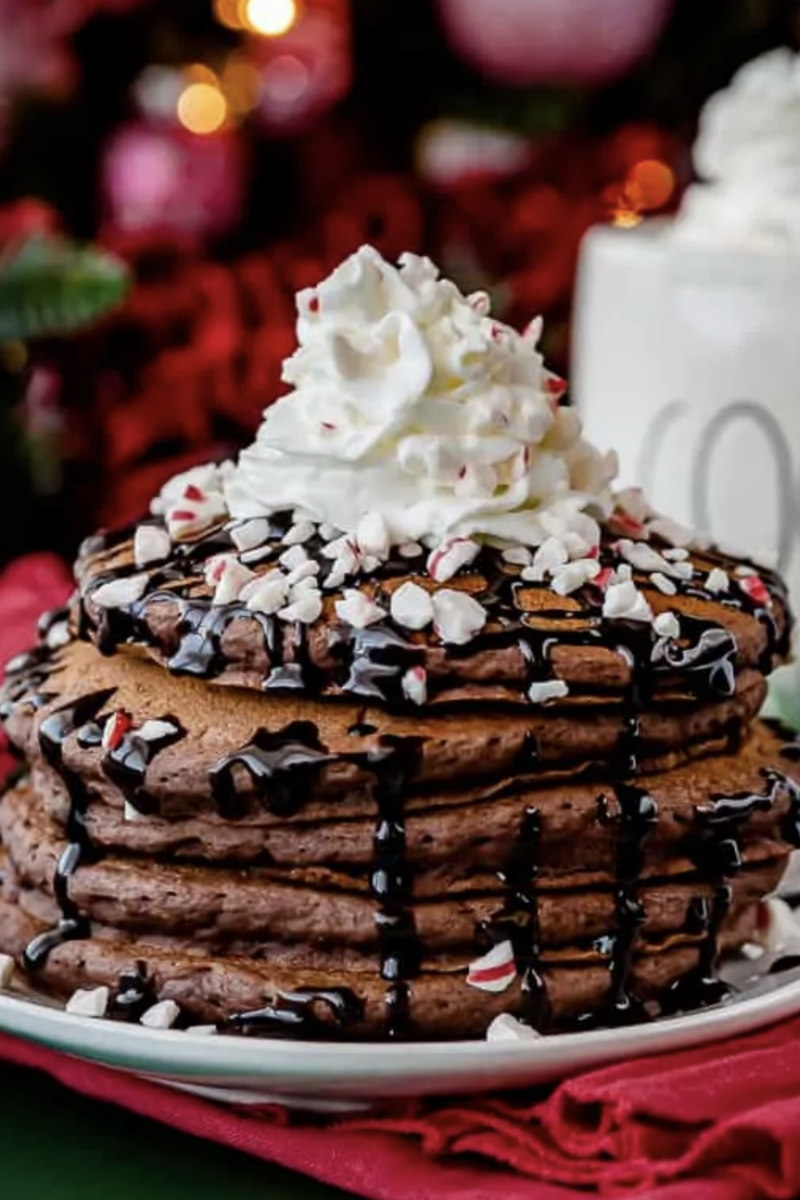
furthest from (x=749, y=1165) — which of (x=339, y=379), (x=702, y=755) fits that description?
(x=339, y=379)

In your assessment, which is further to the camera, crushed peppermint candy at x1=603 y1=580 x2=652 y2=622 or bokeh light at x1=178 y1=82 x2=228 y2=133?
bokeh light at x1=178 y1=82 x2=228 y2=133

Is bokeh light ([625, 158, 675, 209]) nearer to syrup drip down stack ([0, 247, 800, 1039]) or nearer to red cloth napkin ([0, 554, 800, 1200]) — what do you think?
syrup drip down stack ([0, 247, 800, 1039])

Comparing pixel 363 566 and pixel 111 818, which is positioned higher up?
pixel 363 566

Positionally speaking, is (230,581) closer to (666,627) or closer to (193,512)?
(193,512)

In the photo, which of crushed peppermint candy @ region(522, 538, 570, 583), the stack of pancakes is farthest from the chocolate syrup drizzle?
crushed peppermint candy @ region(522, 538, 570, 583)

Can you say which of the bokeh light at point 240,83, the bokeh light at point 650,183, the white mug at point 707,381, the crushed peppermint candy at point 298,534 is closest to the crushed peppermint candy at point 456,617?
the crushed peppermint candy at point 298,534

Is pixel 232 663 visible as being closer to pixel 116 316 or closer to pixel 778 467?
pixel 778 467
